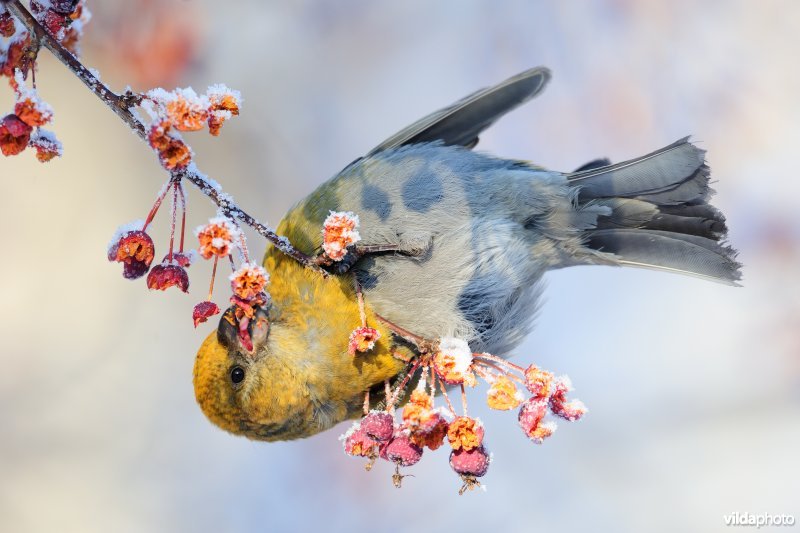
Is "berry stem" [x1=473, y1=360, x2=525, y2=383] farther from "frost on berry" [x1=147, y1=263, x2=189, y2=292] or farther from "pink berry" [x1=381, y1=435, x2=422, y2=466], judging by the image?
"frost on berry" [x1=147, y1=263, x2=189, y2=292]

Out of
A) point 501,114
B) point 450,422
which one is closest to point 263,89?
point 501,114

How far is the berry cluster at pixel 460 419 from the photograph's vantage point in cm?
205

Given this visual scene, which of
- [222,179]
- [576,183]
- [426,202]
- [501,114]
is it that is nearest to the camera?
[426,202]

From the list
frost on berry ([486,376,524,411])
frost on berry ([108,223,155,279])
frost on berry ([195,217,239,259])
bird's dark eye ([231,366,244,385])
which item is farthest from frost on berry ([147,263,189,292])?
bird's dark eye ([231,366,244,385])

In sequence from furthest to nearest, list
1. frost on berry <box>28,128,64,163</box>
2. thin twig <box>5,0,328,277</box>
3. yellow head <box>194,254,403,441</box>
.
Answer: yellow head <box>194,254,403,441</box>
frost on berry <box>28,128,64,163</box>
thin twig <box>5,0,328,277</box>

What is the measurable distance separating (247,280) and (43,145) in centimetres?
55

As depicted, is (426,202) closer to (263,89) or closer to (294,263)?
(294,263)

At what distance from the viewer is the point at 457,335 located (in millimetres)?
2979

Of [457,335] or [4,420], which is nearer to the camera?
[457,335]

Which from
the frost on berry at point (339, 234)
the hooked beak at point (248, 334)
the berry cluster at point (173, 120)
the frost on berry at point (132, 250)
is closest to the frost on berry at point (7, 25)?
the berry cluster at point (173, 120)

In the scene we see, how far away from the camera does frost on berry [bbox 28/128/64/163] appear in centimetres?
169

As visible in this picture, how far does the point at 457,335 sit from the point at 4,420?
3.11 m

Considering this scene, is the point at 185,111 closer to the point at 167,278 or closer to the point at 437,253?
the point at 167,278

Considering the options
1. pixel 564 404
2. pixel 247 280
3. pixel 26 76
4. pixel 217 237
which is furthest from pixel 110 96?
pixel 564 404
